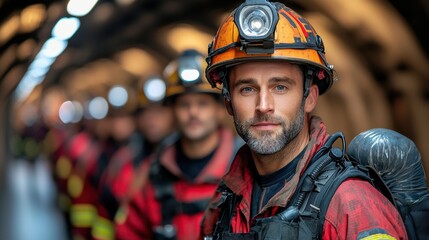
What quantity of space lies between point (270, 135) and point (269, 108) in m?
0.11

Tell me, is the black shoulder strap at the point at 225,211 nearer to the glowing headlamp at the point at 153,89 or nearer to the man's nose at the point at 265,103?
the man's nose at the point at 265,103

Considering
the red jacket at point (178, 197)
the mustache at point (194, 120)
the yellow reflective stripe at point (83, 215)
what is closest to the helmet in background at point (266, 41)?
the red jacket at point (178, 197)

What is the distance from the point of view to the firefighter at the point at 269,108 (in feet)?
13.9

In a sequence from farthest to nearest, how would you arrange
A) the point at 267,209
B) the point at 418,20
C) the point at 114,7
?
the point at 114,7, the point at 418,20, the point at 267,209

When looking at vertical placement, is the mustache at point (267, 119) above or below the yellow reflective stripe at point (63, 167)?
below

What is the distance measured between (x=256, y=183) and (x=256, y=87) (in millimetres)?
430

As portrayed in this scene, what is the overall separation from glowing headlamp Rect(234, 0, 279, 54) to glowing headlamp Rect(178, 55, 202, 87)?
3203 millimetres

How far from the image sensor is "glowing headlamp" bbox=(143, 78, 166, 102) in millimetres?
9922

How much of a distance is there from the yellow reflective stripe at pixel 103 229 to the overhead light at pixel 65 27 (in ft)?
10.1

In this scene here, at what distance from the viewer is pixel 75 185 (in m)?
13.8

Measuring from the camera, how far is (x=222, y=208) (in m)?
4.64

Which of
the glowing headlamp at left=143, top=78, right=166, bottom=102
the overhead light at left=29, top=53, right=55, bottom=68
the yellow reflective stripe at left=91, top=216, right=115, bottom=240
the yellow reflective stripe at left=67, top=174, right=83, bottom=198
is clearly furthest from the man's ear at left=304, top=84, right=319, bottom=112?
the overhead light at left=29, top=53, right=55, bottom=68

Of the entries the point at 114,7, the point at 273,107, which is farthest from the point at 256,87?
the point at 114,7

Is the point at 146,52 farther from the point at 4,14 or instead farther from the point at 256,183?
the point at 256,183
